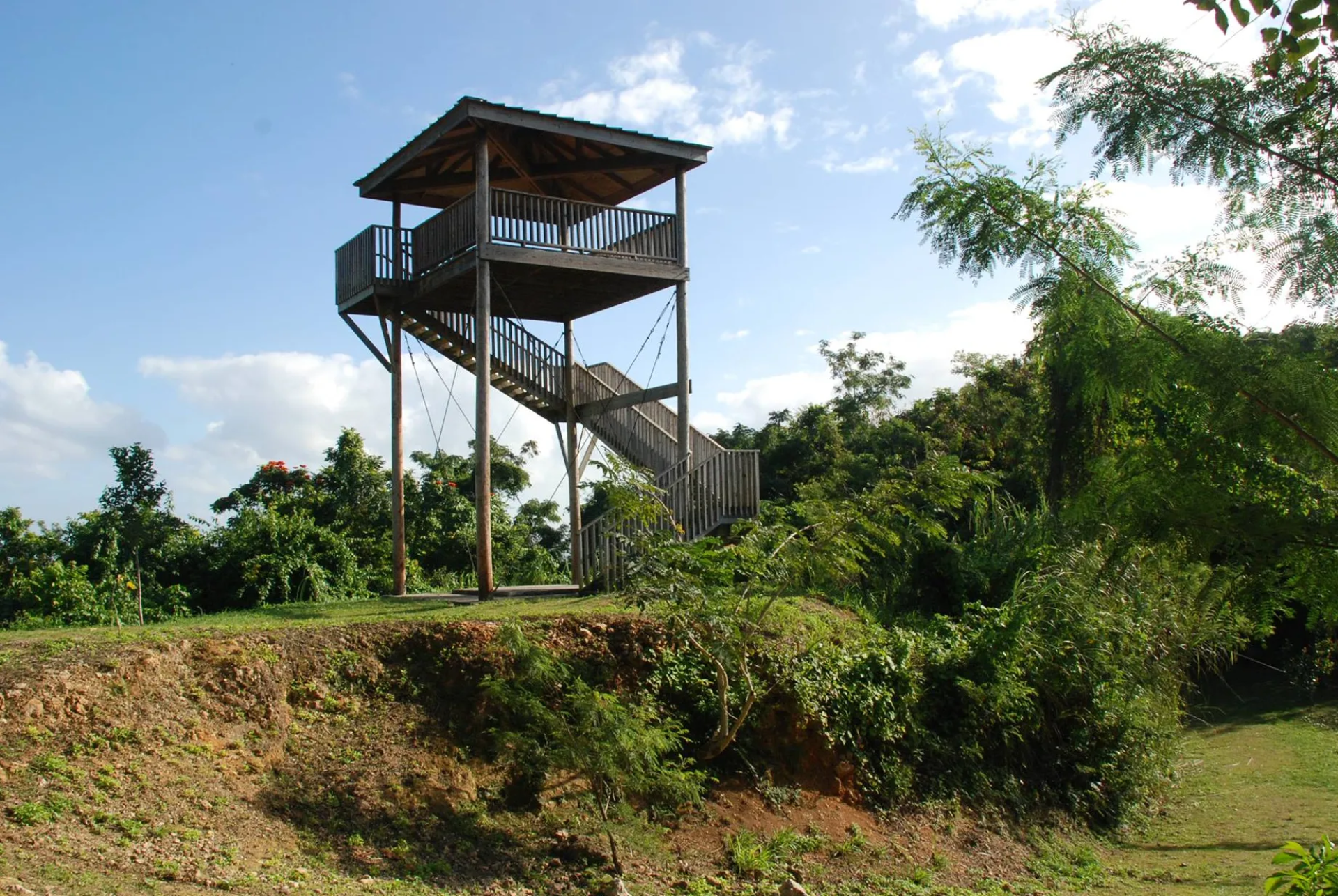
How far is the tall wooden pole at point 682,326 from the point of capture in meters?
16.8

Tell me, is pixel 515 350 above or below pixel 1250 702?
above

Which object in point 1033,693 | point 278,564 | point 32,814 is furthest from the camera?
point 278,564

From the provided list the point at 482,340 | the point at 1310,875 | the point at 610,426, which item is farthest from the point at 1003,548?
the point at 1310,875

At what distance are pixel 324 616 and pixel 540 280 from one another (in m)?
6.44

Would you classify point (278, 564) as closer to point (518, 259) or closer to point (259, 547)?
point (259, 547)

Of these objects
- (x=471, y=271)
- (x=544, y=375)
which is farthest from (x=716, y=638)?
(x=544, y=375)

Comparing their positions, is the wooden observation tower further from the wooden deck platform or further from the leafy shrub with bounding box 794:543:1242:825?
the leafy shrub with bounding box 794:543:1242:825

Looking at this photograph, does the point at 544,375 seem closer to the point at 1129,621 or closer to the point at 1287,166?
the point at 1129,621

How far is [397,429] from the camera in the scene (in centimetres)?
1819

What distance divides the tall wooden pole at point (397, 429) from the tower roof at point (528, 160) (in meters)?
0.96

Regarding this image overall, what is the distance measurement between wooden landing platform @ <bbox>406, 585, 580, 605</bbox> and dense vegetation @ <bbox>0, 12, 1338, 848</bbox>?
2.57m

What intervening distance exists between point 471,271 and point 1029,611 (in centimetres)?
910

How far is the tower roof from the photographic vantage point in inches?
627

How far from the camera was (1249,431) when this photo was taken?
6.76 meters
